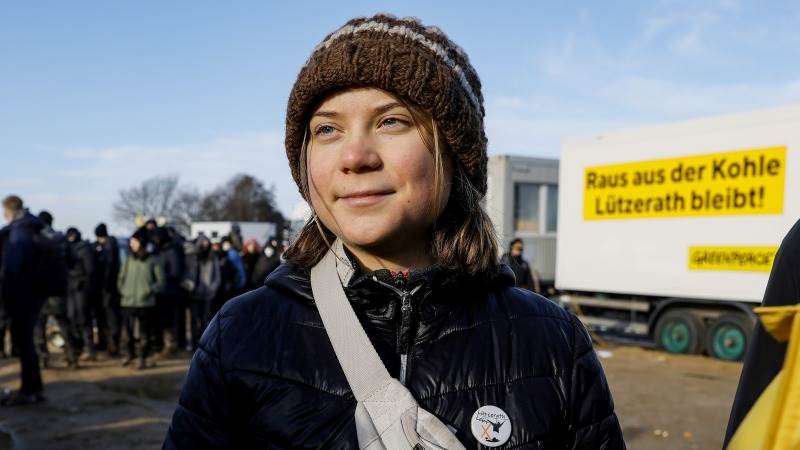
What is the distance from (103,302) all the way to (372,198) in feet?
31.3

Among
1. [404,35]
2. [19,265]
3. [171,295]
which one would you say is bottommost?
[171,295]

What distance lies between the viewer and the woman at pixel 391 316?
1.45 meters

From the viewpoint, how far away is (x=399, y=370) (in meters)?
1.49

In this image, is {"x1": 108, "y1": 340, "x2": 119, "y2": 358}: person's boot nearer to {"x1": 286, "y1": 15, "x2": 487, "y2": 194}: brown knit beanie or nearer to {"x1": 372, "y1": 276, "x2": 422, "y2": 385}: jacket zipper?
{"x1": 286, "y1": 15, "x2": 487, "y2": 194}: brown knit beanie

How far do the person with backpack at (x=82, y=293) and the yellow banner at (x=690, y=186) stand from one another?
26.6ft

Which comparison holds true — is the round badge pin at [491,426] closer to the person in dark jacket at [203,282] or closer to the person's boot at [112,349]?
the person in dark jacket at [203,282]

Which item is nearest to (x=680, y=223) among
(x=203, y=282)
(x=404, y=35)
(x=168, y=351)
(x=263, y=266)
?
(x=263, y=266)

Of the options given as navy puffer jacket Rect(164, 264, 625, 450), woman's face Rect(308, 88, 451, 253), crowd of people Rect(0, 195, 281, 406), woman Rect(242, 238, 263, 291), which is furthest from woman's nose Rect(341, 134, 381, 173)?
woman Rect(242, 238, 263, 291)

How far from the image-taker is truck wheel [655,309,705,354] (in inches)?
408

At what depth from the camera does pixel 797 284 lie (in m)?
1.34

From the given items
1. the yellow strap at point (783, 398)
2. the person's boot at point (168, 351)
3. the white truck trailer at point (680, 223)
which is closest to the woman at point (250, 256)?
the person's boot at point (168, 351)

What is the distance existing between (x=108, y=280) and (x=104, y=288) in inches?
7.3

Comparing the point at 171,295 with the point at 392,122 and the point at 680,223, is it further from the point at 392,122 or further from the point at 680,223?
the point at 392,122

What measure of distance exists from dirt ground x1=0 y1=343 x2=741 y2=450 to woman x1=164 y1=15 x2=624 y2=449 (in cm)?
479
